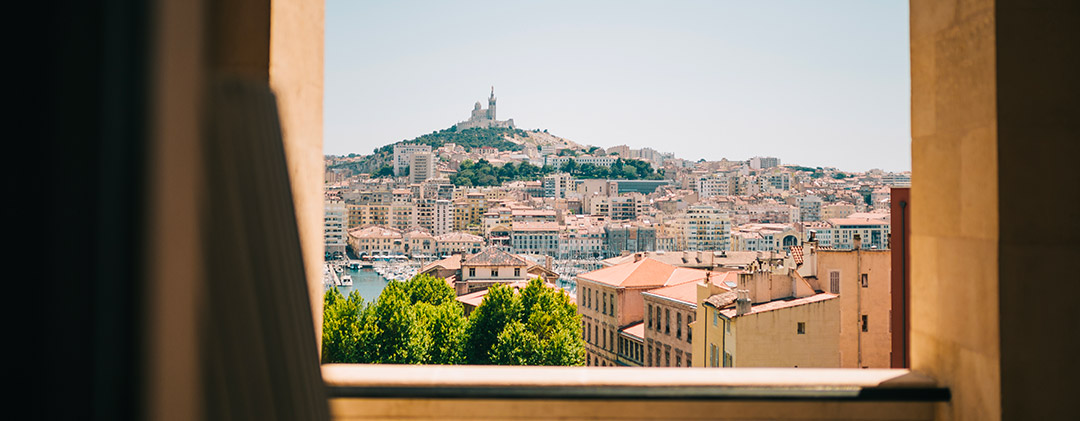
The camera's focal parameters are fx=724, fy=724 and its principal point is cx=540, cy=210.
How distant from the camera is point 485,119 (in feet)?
356

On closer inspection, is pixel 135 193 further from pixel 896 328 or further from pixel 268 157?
pixel 896 328

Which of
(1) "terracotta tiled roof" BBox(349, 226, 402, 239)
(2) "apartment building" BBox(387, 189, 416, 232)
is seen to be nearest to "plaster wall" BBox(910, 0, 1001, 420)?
(1) "terracotta tiled roof" BBox(349, 226, 402, 239)

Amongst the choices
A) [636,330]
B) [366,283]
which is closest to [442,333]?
[636,330]

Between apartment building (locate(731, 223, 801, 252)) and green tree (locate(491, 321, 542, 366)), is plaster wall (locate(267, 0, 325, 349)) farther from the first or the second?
apartment building (locate(731, 223, 801, 252))

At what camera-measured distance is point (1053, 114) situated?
4.10 feet

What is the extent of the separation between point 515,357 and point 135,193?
15968 mm

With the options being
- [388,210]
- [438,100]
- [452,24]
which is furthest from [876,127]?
[438,100]

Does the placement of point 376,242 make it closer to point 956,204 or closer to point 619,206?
point 619,206

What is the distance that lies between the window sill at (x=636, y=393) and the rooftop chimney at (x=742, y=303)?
9761 millimetres

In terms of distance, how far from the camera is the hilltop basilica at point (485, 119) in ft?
354

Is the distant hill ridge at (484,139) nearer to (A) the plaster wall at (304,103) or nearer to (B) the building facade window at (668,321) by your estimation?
(B) the building facade window at (668,321)

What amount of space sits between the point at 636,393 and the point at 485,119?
108 meters

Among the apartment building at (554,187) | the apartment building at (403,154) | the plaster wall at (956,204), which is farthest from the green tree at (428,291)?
the apartment building at (403,154)

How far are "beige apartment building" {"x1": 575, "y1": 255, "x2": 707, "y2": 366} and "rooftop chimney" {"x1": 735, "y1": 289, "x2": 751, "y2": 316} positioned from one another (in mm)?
9184
